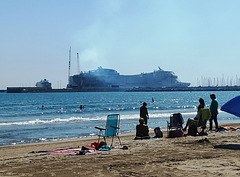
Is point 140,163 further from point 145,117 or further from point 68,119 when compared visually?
point 68,119

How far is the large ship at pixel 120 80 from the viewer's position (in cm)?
14600

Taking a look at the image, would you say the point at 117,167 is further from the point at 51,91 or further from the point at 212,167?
the point at 51,91

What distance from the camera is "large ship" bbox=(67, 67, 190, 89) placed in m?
146

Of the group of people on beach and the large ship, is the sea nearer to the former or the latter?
the group of people on beach

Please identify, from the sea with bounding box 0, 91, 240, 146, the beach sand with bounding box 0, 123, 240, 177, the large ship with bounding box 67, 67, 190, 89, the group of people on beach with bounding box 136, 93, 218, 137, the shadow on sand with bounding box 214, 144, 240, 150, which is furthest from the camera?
the large ship with bounding box 67, 67, 190, 89

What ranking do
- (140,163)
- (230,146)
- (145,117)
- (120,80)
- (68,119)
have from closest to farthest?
1. (140,163)
2. (230,146)
3. (145,117)
4. (68,119)
5. (120,80)

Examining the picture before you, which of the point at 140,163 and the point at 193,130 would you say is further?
the point at 193,130

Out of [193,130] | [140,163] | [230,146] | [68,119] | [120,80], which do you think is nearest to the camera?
[140,163]

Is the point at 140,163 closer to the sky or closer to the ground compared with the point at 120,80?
closer to the ground

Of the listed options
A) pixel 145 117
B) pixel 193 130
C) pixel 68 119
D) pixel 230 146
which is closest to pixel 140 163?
pixel 230 146

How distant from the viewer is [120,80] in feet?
500

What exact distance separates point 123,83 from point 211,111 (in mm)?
140013

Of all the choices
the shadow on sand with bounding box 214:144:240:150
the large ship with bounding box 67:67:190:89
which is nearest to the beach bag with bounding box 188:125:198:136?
the shadow on sand with bounding box 214:144:240:150

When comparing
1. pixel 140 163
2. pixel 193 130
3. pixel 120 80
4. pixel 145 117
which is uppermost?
pixel 120 80
